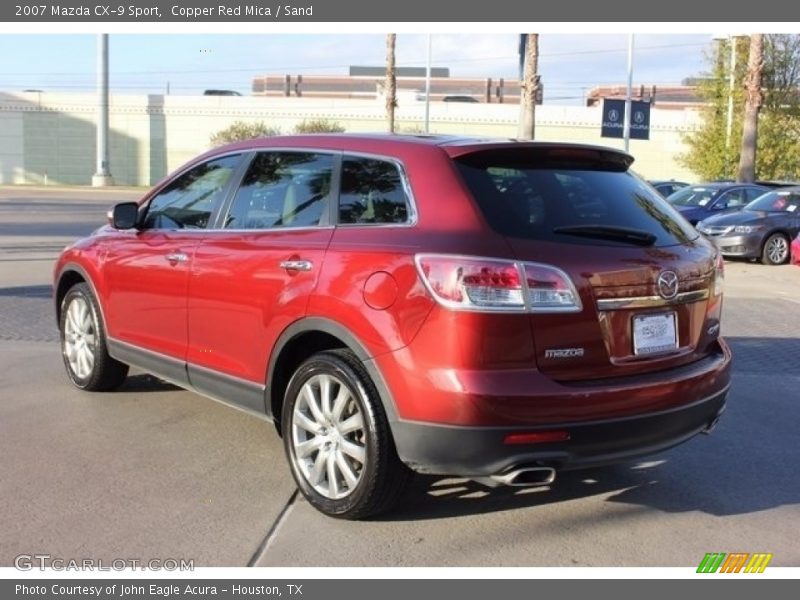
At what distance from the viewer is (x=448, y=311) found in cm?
360

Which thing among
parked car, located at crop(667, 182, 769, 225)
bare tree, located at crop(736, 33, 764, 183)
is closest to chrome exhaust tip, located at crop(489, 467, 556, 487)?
parked car, located at crop(667, 182, 769, 225)

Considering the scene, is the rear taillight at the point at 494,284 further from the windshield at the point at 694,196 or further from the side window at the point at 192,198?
the windshield at the point at 694,196

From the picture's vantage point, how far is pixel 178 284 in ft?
17.1

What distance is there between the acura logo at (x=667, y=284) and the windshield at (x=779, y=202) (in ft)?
47.6

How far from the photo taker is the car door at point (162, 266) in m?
5.21

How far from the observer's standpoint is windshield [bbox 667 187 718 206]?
2059 centimetres

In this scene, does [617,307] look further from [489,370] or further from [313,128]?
[313,128]

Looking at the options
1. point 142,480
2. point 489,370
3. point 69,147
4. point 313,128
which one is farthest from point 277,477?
point 69,147

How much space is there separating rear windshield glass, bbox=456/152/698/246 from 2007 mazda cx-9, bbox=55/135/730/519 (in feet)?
0.04

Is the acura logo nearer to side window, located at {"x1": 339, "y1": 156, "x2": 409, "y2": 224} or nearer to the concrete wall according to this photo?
side window, located at {"x1": 339, "y1": 156, "x2": 409, "y2": 224}

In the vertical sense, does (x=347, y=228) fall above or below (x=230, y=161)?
Answer: below

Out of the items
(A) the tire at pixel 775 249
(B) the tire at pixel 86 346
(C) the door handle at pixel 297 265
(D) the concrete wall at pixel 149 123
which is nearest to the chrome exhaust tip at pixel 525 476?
(C) the door handle at pixel 297 265
